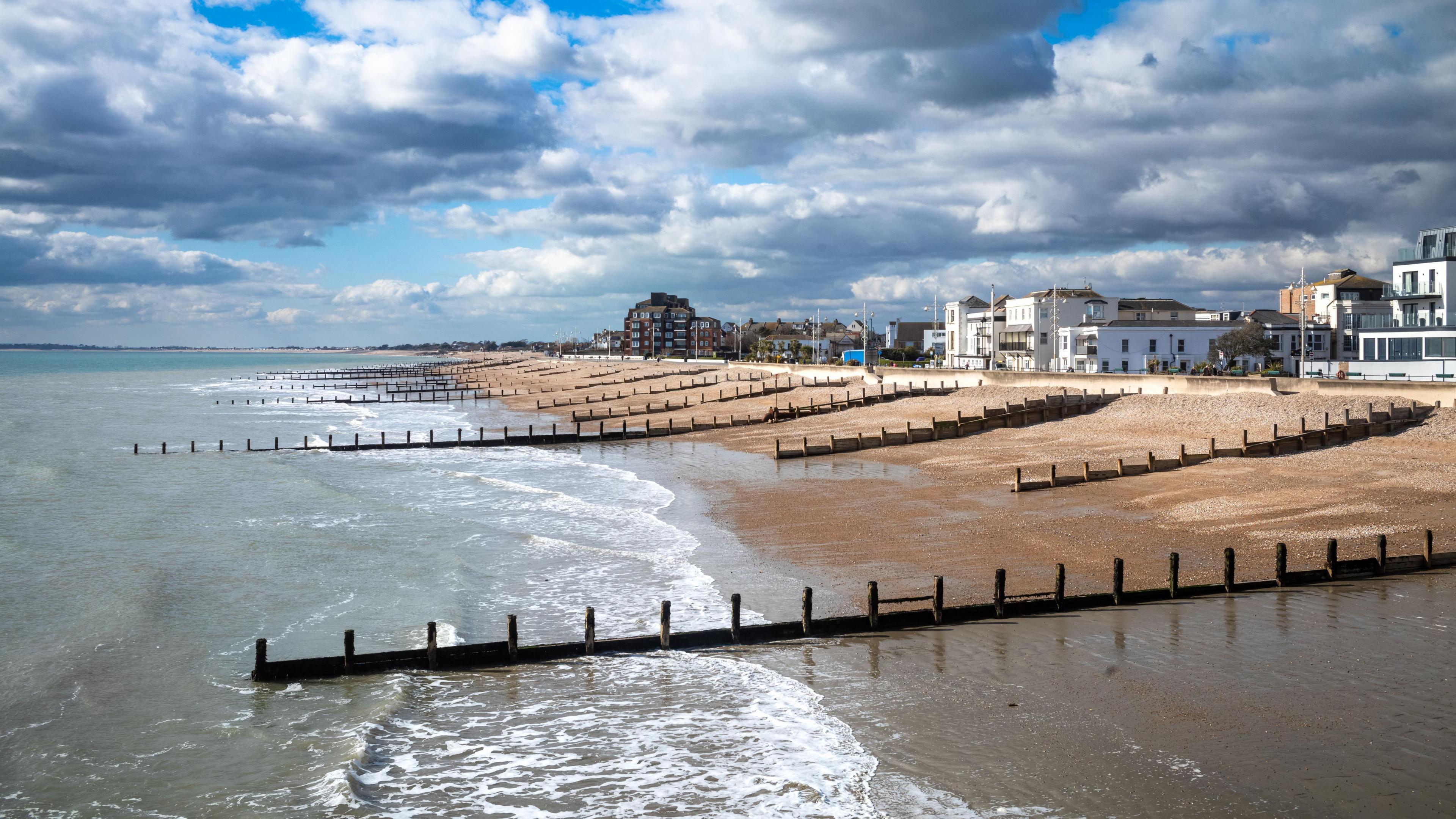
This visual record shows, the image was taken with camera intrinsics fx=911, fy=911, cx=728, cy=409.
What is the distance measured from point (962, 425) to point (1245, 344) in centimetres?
4236

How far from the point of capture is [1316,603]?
2008cm

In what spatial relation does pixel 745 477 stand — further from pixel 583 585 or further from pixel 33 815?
pixel 33 815

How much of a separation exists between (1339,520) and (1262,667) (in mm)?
13369

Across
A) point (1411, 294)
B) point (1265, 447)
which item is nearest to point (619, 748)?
point (1265, 447)

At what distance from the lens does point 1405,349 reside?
6406 cm

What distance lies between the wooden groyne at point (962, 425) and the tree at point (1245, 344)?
32.4m

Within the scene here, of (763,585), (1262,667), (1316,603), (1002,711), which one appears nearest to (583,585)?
(763,585)

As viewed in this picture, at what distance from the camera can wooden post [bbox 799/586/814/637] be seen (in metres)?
18.6

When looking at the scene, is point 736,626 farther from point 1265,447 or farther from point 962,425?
point 962,425

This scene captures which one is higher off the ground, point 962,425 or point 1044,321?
point 1044,321

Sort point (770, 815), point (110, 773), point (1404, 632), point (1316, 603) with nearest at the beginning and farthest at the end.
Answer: point (770, 815) → point (110, 773) → point (1404, 632) → point (1316, 603)

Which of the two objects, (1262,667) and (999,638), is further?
(999,638)

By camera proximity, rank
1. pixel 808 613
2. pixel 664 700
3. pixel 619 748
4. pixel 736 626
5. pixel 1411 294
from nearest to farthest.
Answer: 1. pixel 619 748
2. pixel 664 700
3. pixel 736 626
4. pixel 808 613
5. pixel 1411 294

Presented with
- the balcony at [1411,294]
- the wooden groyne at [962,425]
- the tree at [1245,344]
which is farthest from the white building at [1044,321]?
the wooden groyne at [962,425]
